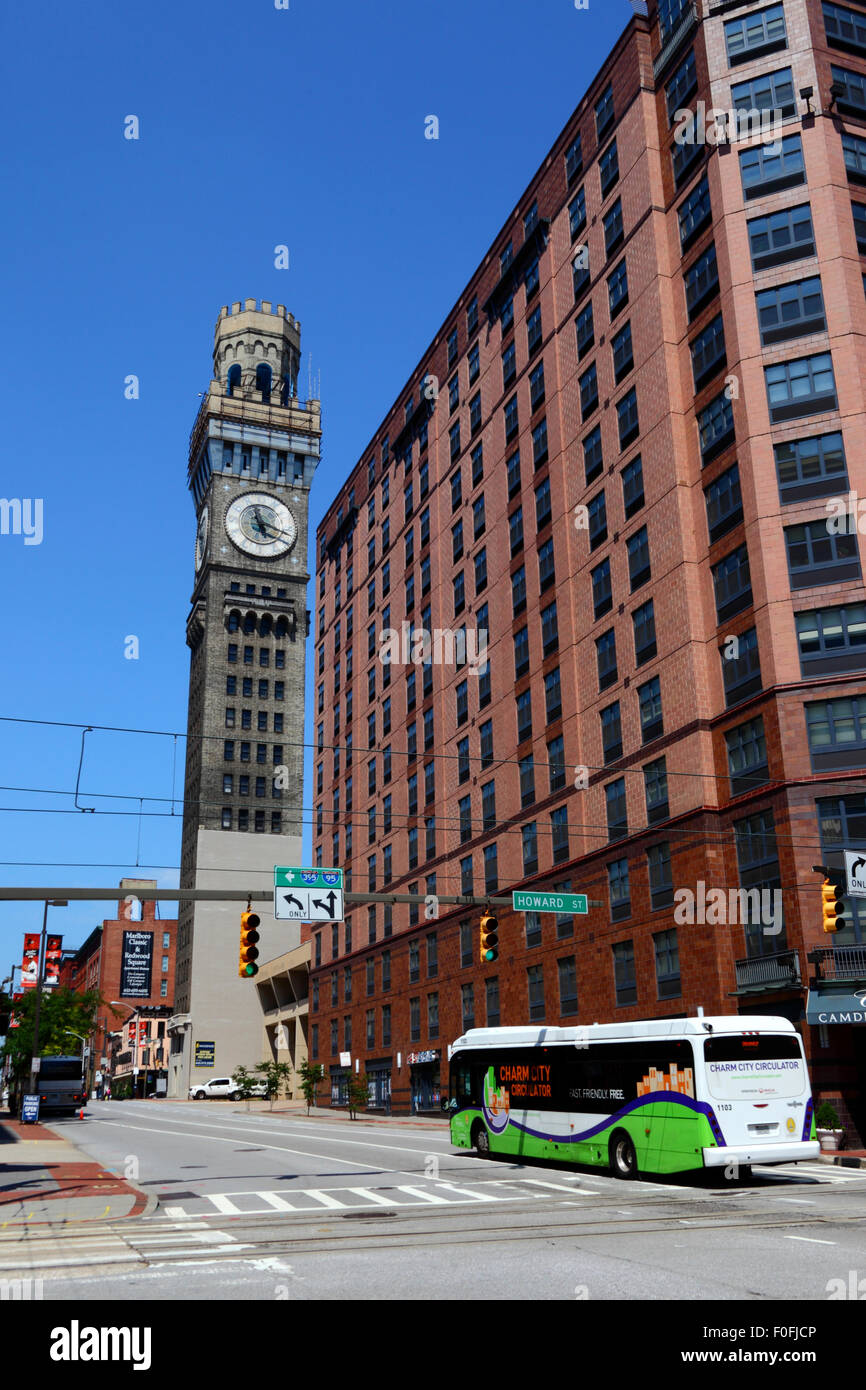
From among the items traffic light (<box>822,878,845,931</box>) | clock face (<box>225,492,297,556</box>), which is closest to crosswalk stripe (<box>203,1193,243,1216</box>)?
traffic light (<box>822,878,845,931</box>)

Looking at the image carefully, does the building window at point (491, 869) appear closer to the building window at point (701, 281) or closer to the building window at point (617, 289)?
the building window at point (617, 289)

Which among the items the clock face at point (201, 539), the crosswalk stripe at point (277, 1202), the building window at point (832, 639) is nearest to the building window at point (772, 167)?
the building window at point (832, 639)

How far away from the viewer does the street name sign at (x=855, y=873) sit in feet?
94.0

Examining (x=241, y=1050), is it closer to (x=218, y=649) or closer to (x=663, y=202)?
(x=218, y=649)

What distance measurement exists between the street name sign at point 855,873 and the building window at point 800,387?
1793 cm

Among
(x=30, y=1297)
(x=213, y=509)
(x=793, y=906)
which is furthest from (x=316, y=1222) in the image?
(x=213, y=509)

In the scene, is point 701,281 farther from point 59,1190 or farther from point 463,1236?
point 463,1236

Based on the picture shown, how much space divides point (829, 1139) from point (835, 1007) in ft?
12.0

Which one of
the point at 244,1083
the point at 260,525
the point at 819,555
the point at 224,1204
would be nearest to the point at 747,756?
the point at 819,555

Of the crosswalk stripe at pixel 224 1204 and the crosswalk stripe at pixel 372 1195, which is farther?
the crosswalk stripe at pixel 372 1195

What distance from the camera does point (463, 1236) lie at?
1595cm

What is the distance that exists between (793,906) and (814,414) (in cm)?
1698

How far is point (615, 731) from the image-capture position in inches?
1906

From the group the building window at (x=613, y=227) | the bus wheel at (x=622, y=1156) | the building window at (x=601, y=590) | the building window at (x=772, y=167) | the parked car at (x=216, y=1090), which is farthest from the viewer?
the parked car at (x=216, y=1090)
